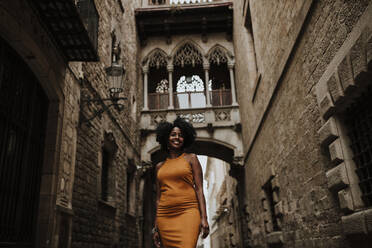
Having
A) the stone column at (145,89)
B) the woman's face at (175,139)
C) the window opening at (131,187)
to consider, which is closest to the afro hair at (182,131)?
the woman's face at (175,139)

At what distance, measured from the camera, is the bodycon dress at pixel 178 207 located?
277 centimetres

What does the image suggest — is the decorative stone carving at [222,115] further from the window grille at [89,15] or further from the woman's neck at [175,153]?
the woman's neck at [175,153]

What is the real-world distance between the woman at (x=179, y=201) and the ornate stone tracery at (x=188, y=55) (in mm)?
12562

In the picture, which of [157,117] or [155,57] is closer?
[157,117]

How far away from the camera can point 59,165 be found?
5.48 meters

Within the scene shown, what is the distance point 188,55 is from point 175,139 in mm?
12768

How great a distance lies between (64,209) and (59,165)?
719mm

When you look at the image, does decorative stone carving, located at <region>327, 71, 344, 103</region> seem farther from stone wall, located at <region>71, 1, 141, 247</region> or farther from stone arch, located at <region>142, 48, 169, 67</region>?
stone arch, located at <region>142, 48, 169, 67</region>

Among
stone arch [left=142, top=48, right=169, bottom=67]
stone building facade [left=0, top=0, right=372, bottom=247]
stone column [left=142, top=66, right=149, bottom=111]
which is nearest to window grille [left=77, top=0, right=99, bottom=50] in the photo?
stone building facade [left=0, top=0, right=372, bottom=247]

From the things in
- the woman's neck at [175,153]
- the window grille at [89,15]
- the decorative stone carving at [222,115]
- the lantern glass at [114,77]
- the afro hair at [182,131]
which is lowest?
the woman's neck at [175,153]

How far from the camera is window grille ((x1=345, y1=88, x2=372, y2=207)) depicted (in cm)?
342

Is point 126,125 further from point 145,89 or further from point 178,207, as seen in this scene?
point 178,207

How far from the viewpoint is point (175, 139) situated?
10.6ft

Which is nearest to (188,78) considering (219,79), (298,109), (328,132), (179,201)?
(219,79)
